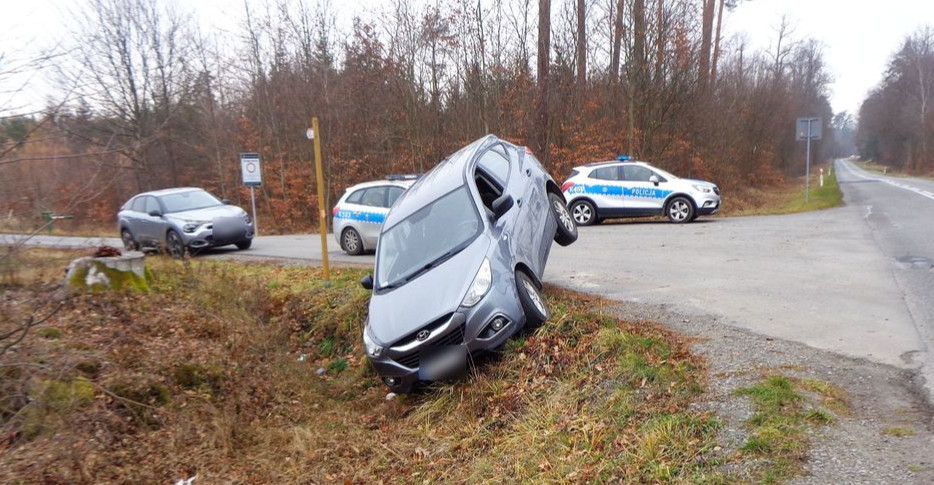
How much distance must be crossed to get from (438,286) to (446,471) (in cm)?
177

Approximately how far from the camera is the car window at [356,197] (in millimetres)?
13656

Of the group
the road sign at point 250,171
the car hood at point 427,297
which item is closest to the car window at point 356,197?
the car hood at point 427,297

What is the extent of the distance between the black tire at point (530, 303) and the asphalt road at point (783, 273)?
73.9 inches

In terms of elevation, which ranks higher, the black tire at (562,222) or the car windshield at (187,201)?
the car windshield at (187,201)

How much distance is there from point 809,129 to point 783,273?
50.9 feet

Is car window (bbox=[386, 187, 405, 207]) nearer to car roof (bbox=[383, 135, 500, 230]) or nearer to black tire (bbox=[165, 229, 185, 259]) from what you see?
car roof (bbox=[383, 135, 500, 230])

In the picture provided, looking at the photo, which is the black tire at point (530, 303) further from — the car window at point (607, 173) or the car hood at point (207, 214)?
the car window at point (607, 173)

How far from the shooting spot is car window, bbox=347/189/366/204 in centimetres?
1366

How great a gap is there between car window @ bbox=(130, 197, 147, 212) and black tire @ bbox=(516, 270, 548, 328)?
1229 cm

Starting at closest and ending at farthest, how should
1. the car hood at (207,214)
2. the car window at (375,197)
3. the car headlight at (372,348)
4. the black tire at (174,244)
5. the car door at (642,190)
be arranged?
the car headlight at (372,348)
the car window at (375,197)
the black tire at (174,244)
the car hood at (207,214)
the car door at (642,190)

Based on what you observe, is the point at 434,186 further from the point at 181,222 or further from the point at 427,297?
the point at 181,222

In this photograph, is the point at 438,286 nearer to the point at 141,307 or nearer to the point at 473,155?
the point at 473,155

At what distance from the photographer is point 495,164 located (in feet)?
27.1

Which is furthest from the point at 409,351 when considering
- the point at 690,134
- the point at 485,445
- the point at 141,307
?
the point at 690,134
